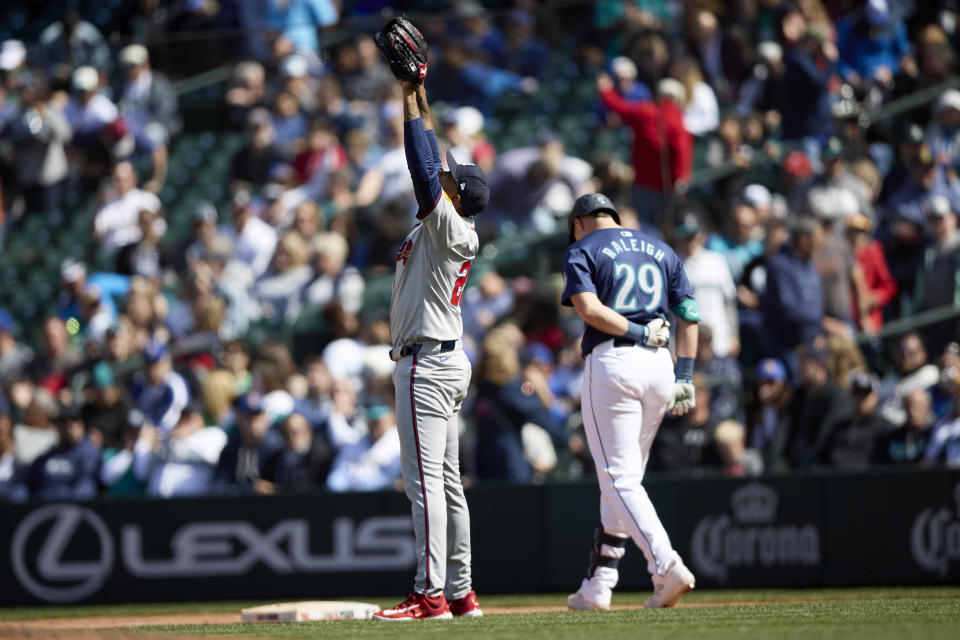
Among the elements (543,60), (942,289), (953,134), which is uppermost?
(543,60)

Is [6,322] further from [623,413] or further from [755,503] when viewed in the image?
[623,413]

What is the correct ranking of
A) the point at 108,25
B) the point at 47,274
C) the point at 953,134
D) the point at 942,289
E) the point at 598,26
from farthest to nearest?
the point at 108,25
the point at 47,274
the point at 598,26
the point at 953,134
the point at 942,289

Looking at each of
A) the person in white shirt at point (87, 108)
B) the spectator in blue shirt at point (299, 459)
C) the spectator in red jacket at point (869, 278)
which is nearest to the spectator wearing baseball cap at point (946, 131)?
the spectator in red jacket at point (869, 278)

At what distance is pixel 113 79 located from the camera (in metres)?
13.2

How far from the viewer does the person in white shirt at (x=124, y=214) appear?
12562mm

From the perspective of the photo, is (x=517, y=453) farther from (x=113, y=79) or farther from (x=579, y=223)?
(x=113, y=79)

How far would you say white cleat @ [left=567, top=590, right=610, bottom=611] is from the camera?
6.61m

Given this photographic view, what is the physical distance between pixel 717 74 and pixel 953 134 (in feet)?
6.03

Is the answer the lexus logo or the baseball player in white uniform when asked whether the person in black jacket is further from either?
the lexus logo

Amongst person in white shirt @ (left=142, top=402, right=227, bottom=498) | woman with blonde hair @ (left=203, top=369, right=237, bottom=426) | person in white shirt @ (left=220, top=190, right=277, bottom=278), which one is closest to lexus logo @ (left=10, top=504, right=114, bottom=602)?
person in white shirt @ (left=142, top=402, right=227, bottom=498)

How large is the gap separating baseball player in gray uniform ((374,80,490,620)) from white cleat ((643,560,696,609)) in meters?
0.86

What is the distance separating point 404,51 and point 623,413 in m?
1.86

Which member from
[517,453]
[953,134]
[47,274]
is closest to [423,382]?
[517,453]

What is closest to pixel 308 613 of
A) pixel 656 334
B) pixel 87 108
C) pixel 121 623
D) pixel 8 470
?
pixel 121 623
